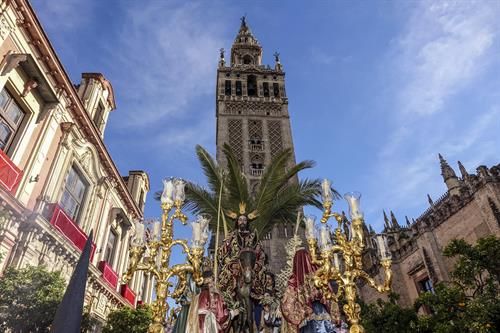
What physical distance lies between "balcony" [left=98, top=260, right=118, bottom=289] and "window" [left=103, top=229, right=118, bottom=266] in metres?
1.26

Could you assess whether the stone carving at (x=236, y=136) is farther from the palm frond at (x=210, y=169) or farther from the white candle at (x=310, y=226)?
the white candle at (x=310, y=226)

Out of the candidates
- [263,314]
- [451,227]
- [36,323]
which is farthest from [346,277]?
[451,227]

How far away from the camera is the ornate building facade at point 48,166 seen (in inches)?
402

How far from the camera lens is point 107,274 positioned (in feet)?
49.8

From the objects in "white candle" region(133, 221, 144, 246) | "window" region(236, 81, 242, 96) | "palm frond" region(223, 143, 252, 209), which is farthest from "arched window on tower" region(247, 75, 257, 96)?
"white candle" region(133, 221, 144, 246)

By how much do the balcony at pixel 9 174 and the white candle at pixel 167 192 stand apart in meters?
5.47

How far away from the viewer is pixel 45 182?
12039mm

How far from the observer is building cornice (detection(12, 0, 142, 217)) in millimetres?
10888

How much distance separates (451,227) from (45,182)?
21169mm

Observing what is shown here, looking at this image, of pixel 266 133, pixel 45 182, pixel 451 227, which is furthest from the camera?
pixel 266 133

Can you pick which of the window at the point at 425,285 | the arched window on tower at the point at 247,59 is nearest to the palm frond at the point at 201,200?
the window at the point at 425,285

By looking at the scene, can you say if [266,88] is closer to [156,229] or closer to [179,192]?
[179,192]

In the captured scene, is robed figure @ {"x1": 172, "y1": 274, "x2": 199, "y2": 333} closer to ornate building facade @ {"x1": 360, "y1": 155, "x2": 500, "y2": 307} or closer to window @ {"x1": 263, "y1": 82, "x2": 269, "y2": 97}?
ornate building facade @ {"x1": 360, "y1": 155, "x2": 500, "y2": 307}

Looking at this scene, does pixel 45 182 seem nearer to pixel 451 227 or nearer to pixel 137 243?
pixel 137 243
